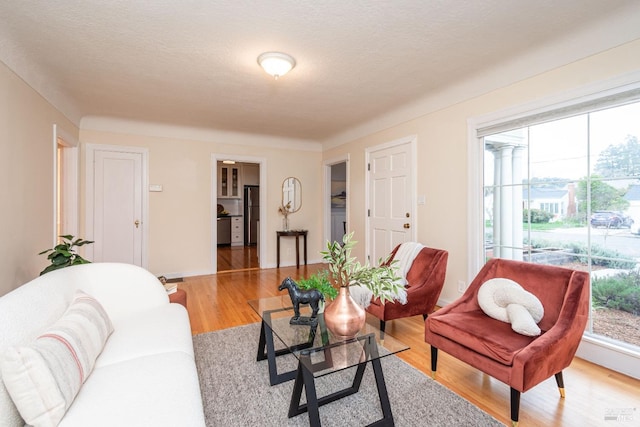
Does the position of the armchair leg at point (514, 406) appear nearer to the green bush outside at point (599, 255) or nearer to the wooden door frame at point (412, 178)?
the green bush outside at point (599, 255)

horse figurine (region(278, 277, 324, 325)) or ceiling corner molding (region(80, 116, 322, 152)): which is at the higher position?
ceiling corner molding (region(80, 116, 322, 152))

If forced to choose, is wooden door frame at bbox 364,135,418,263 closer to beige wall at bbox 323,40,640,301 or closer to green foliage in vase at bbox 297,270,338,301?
beige wall at bbox 323,40,640,301

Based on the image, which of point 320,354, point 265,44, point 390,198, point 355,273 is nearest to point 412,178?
point 390,198

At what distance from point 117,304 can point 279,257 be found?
3.76 m

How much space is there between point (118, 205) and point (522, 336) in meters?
5.09

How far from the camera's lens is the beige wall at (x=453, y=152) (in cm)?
246

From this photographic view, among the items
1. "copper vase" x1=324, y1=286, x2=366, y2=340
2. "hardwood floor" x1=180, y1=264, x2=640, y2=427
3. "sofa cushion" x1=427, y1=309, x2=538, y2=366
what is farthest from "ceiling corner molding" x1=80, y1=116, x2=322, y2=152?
"sofa cushion" x1=427, y1=309, x2=538, y2=366

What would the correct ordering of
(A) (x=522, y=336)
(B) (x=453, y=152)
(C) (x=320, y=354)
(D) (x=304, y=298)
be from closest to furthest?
(C) (x=320, y=354) → (A) (x=522, y=336) → (D) (x=304, y=298) → (B) (x=453, y=152)

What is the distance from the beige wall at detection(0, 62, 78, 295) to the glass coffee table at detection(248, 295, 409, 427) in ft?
6.98

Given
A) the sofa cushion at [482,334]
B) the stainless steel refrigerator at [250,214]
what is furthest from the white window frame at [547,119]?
the stainless steel refrigerator at [250,214]

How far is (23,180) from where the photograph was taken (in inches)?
102

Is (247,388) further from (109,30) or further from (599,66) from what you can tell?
(599,66)

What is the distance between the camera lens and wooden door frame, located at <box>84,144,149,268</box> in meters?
4.37

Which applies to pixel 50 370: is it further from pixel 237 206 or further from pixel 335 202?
pixel 237 206
